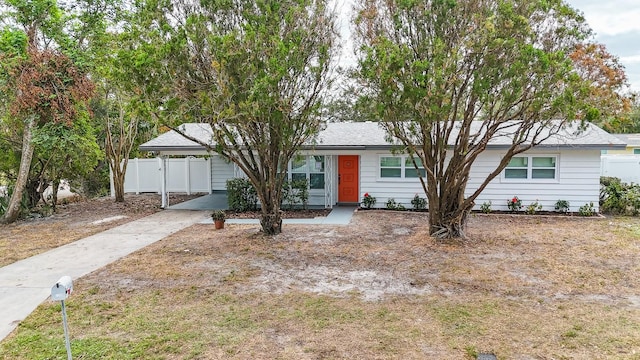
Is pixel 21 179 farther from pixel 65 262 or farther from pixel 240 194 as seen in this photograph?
pixel 240 194

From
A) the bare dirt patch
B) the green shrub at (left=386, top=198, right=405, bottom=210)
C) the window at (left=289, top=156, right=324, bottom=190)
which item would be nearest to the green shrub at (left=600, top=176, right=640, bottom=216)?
the green shrub at (left=386, top=198, right=405, bottom=210)

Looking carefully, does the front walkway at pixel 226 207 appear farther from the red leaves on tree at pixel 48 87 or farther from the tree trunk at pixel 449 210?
the red leaves on tree at pixel 48 87

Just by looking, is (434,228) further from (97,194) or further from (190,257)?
(97,194)

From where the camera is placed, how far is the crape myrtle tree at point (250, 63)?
7707 millimetres

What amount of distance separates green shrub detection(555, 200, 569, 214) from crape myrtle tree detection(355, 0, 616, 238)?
5747 millimetres

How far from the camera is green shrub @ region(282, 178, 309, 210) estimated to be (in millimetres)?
13989

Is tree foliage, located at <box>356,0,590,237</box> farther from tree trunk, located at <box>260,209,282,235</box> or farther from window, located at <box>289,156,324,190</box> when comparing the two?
window, located at <box>289,156,324,190</box>

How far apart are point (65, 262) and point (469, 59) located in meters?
8.70

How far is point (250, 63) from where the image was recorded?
780cm

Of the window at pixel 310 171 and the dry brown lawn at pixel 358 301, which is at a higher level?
the window at pixel 310 171

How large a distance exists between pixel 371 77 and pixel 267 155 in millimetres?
3088

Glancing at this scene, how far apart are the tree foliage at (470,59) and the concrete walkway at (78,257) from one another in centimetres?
488

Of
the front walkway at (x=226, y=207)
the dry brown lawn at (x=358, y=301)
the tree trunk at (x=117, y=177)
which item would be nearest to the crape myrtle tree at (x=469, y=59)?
the dry brown lawn at (x=358, y=301)

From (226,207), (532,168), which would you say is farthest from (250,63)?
(532,168)
